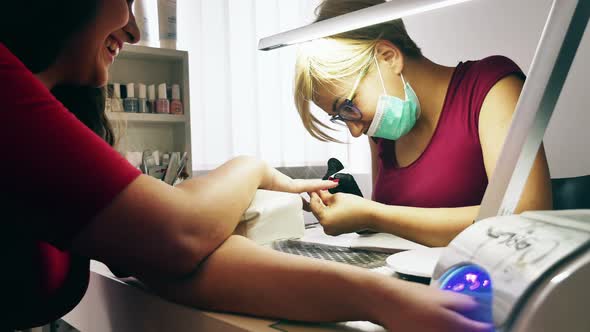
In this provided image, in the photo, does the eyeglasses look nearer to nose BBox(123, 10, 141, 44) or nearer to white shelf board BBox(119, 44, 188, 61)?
nose BBox(123, 10, 141, 44)

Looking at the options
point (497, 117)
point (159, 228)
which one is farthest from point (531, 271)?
point (497, 117)

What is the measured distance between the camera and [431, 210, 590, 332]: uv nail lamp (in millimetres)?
273

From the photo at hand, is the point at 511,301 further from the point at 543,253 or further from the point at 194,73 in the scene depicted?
the point at 194,73

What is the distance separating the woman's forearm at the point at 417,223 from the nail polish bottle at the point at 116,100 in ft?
4.03

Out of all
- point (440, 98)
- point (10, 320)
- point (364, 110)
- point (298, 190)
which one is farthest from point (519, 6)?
point (10, 320)

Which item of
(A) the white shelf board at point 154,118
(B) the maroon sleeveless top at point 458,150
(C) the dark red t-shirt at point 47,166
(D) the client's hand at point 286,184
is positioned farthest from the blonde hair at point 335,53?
(A) the white shelf board at point 154,118

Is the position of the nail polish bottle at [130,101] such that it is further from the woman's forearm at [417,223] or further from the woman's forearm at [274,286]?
the woman's forearm at [274,286]

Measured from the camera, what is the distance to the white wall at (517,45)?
1.29 metres

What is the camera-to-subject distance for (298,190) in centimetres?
81

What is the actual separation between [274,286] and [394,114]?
2.39ft

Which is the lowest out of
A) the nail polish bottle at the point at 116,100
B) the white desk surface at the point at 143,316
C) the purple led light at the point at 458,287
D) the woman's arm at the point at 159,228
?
the white desk surface at the point at 143,316

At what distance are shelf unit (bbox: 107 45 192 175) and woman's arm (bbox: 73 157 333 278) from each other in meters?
1.44

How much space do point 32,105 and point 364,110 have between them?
0.80m

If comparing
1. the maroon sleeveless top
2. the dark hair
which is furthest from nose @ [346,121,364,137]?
the dark hair
